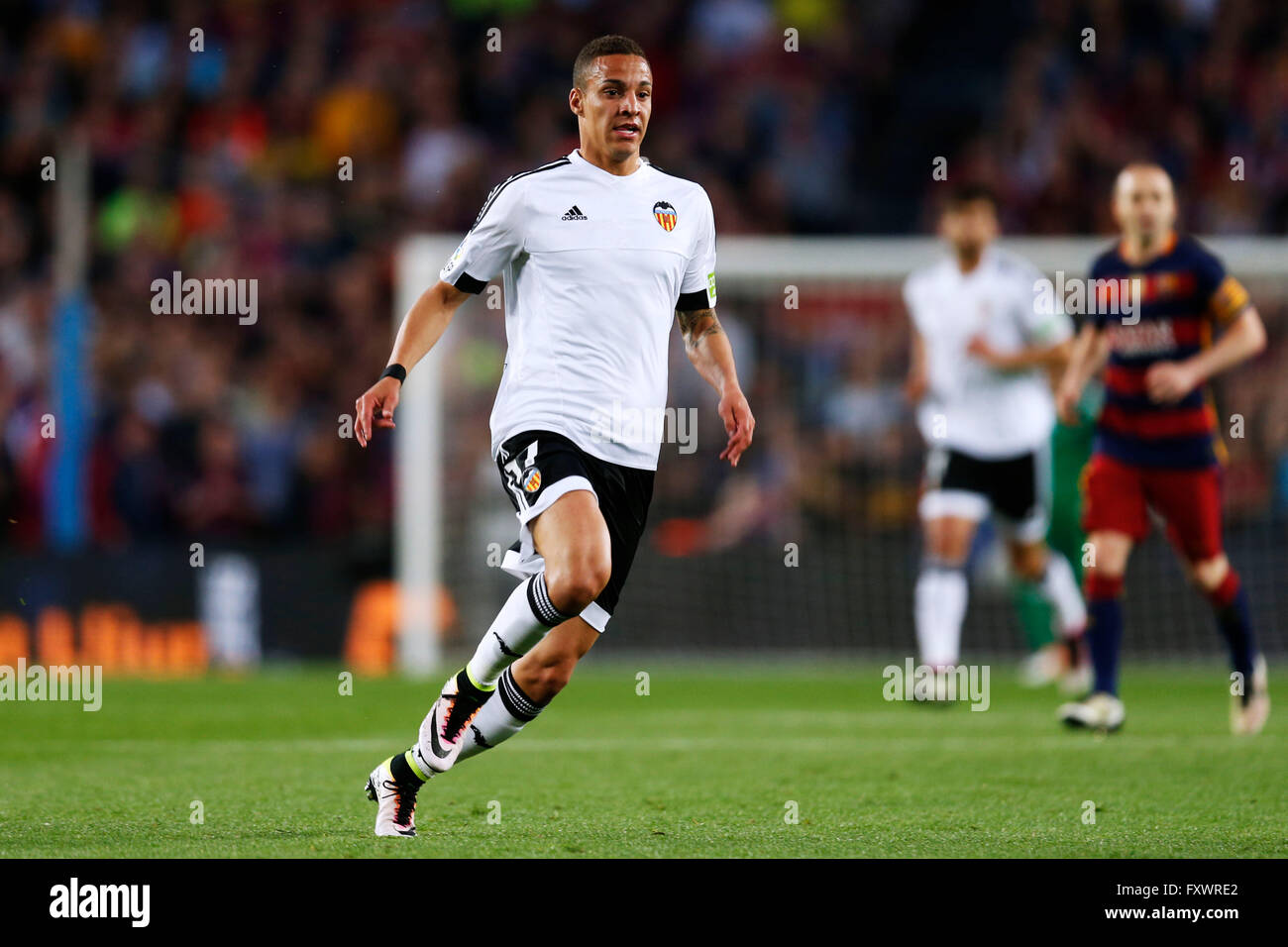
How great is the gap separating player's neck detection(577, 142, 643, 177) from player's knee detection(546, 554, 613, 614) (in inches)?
49.9

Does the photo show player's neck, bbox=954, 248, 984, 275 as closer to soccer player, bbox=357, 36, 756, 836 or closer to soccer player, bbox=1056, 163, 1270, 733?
soccer player, bbox=1056, 163, 1270, 733

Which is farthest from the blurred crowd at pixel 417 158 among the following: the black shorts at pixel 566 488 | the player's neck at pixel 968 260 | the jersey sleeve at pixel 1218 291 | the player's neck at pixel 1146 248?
the black shorts at pixel 566 488

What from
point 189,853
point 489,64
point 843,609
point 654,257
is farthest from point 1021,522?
point 489,64

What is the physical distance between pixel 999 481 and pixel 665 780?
4.17 metres

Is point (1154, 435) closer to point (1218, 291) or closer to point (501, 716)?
point (1218, 291)

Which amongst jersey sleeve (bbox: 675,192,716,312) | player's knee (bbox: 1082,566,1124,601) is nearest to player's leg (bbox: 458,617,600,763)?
jersey sleeve (bbox: 675,192,716,312)

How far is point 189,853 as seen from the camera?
5117 millimetres

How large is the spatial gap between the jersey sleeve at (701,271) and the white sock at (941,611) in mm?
4435

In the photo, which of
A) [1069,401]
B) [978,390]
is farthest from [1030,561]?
[1069,401]

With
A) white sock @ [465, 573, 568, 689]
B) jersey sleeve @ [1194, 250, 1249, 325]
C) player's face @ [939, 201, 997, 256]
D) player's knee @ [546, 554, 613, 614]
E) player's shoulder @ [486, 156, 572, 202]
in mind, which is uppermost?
player's face @ [939, 201, 997, 256]

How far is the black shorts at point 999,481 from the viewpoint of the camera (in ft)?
35.0

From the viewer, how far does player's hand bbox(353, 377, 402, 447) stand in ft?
17.8

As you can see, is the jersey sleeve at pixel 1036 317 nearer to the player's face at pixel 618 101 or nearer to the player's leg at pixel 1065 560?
the player's leg at pixel 1065 560

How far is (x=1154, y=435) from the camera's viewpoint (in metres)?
8.52
